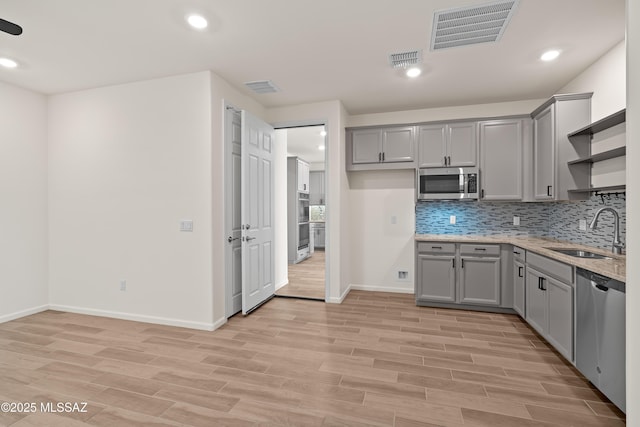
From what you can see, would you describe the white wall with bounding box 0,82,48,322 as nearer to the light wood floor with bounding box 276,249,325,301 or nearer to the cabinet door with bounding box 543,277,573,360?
the light wood floor with bounding box 276,249,325,301

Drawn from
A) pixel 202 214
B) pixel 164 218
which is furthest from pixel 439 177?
pixel 164 218

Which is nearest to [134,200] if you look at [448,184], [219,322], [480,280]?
[219,322]

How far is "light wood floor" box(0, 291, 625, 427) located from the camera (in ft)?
6.47

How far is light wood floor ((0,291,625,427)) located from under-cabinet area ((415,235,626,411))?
0.20 m

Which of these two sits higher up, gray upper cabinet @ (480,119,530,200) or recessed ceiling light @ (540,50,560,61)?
recessed ceiling light @ (540,50,560,61)

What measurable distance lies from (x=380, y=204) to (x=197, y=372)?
3333 mm

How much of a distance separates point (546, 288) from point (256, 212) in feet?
10.4

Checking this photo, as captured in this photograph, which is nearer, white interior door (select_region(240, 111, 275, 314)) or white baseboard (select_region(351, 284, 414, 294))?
white interior door (select_region(240, 111, 275, 314))

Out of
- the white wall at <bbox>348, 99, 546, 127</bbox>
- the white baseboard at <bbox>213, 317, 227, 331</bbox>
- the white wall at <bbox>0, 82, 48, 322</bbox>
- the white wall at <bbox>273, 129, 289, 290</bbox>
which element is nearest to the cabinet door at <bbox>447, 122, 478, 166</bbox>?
the white wall at <bbox>348, 99, 546, 127</bbox>

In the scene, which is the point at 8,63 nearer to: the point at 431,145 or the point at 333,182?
the point at 333,182

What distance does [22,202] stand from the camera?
12.3 feet

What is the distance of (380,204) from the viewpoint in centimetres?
483

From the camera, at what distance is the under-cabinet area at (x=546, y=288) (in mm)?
2027

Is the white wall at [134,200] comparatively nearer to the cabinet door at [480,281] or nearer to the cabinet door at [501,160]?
the cabinet door at [480,281]
